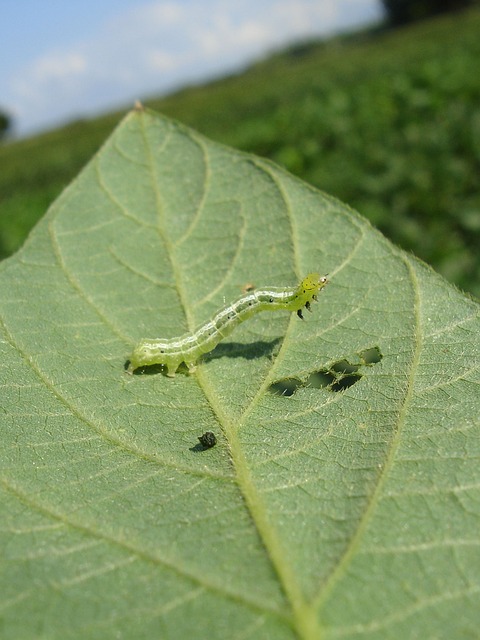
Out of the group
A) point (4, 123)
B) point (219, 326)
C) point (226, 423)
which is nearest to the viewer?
point (226, 423)

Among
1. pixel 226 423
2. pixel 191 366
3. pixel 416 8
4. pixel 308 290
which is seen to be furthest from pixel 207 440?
pixel 416 8

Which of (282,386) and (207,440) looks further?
(282,386)

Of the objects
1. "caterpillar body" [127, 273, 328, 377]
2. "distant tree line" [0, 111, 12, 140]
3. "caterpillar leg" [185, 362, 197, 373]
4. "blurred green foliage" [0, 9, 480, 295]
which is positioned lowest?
"distant tree line" [0, 111, 12, 140]

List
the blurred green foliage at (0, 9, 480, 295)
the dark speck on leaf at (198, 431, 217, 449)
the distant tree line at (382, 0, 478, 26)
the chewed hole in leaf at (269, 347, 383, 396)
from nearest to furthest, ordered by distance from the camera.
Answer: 1. the dark speck on leaf at (198, 431, 217, 449)
2. the chewed hole in leaf at (269, 347, 383, 396)
3. the blurred green foliage at (0, 9, 480, 295)
4. the distant tree line at (382, 0, 478, 26)

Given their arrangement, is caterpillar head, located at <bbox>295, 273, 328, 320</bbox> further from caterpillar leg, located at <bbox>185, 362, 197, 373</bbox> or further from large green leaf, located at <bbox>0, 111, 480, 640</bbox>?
caterpillar leg, located at <bbox>185, 362, 197, 373</bbox>

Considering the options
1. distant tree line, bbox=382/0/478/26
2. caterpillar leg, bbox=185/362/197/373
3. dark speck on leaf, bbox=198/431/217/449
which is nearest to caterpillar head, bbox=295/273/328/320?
caterpillar leg, bbox=185/362/197/373

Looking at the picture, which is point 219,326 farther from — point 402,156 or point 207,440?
point 402,156
